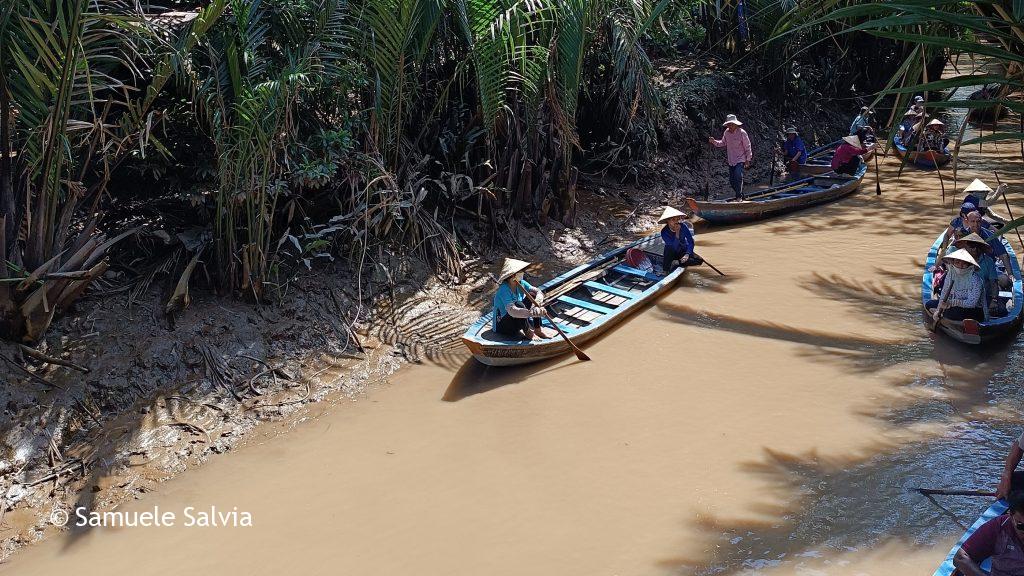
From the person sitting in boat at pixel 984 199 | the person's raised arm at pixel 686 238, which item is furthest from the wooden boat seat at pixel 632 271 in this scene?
the person sitting in boat at pixel 984 199

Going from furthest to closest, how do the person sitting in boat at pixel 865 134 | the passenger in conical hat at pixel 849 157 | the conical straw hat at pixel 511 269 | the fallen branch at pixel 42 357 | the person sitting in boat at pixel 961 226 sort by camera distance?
the person sitting in boat at pixel 865 134 → the passenger in conical hat at pixel 849 157 → the person sitting in boat at pixel 961 226 → the conical straw hat at pixel 511 269 → the fallen branch at pixel 42 357

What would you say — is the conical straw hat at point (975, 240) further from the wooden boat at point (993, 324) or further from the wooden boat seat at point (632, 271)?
the wooden boat seat at point (632, 271)

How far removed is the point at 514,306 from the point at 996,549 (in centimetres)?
417

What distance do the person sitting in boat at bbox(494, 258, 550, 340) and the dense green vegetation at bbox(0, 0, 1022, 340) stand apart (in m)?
1.61

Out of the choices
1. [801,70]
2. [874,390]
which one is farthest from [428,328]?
[801,70]

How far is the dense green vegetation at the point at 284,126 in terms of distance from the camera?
19.7ft

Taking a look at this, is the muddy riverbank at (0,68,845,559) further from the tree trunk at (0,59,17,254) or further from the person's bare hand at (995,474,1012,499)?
the person's bare hand at (995,474,1012,499)

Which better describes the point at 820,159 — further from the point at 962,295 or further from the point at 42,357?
the point at 42,357

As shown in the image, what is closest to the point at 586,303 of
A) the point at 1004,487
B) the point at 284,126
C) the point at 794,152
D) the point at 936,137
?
the point at 284,126

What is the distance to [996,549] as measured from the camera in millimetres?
4086

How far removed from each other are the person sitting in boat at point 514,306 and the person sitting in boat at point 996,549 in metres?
4.03

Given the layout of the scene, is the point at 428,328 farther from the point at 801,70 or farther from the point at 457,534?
the point at 801,70

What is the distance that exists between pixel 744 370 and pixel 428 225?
360 cm

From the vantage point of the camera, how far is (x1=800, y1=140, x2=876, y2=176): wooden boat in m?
13.3
